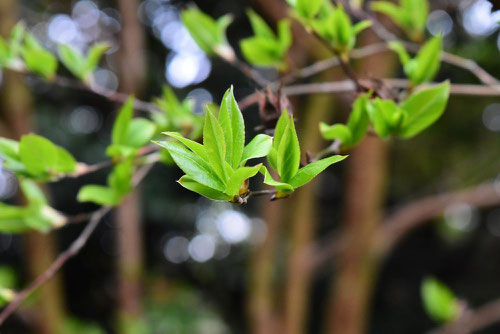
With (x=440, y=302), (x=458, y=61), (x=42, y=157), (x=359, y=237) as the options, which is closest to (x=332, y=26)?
(x=458, y=61)

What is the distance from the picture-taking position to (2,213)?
43 centimetres

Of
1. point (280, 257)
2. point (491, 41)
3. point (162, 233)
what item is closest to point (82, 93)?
point (162, 233)

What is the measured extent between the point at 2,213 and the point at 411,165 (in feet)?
8.80

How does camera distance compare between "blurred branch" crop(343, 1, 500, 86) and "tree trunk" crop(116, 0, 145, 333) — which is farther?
"tree trunk" crop(116, 0, 145, 333)

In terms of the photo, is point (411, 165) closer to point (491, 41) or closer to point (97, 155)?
point (491, 41)

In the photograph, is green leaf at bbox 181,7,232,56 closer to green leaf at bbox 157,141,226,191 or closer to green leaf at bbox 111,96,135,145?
green leaf at bbox 111,96,135,145

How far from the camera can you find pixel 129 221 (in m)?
1.83

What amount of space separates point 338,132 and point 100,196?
23 centimetres

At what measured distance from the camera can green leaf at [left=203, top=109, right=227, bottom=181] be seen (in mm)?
226

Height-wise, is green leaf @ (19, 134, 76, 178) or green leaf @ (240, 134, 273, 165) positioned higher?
green leaf @ (240, 134, 273, 165)

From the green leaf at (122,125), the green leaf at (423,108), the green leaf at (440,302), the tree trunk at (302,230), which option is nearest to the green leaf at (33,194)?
the green leaf at (122,125)

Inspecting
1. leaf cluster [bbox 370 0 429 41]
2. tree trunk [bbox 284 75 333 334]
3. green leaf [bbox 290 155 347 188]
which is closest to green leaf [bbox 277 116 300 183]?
green leaf [bbox 290 155 347 188]

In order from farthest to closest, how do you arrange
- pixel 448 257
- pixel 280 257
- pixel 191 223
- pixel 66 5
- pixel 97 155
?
pixel 448 257 < pixel 191 223 < pixel 280 257 < pixel 97 155 < pixel 66 5

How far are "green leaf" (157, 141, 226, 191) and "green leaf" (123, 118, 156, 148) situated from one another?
166mm
